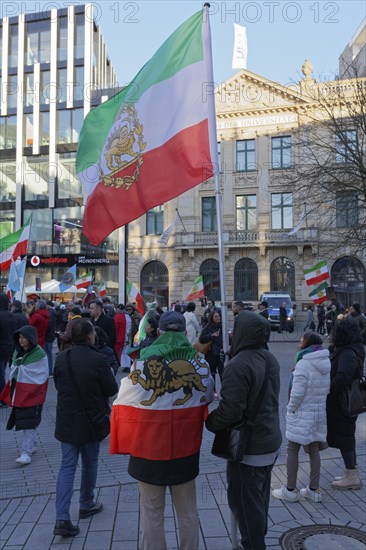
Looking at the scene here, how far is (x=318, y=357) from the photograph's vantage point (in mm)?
4961

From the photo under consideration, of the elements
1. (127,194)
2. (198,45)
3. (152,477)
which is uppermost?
(198,45)

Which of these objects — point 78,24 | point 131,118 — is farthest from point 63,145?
point 131,118

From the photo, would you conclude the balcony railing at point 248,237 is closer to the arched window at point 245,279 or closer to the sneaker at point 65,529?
the arched window at point 245,279

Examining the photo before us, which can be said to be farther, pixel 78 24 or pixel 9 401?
pixel 78 24

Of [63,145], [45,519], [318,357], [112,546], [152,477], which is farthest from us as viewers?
[63,145]

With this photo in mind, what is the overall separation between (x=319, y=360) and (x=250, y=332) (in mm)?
1807

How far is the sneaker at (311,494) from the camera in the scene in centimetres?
499

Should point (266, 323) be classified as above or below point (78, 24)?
below

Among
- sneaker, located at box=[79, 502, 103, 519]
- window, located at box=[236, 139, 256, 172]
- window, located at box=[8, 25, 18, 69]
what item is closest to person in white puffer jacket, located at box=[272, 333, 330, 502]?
sneaker, located at box=[79, 502, 103, 519]

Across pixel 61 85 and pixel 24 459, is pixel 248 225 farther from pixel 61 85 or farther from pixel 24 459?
pixel 24 459

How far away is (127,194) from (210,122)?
145 centimetres

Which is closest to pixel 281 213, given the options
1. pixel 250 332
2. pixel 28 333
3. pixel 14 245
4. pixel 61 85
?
pixel 61 85

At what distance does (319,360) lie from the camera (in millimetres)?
4957

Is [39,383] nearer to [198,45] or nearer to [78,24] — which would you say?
[198,45]
